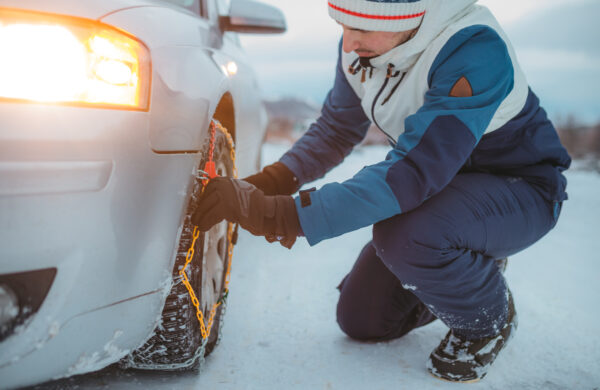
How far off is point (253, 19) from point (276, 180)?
31.6 inches

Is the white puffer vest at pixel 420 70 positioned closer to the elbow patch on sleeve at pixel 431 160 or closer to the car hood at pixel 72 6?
the elbow patch on sleeve at pixel 431 160

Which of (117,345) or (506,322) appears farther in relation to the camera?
(506,322)

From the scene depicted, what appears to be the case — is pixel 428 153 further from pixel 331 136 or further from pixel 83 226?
pixel 83 226

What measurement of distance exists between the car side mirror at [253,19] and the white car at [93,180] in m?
0.78

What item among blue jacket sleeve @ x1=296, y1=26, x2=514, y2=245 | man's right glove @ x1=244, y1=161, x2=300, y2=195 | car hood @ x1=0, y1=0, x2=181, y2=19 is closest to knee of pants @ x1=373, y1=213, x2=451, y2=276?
blue jacket sleeve @ x1=296, y1=26, x2=514, y2=245

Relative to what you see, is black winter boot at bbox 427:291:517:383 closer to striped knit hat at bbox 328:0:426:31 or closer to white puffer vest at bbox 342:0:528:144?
white puffer vest at bbox 342:0:528:144

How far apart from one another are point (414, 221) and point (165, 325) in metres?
0.75

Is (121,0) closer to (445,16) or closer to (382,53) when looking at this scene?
(382,53)

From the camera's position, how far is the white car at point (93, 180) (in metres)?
0.82

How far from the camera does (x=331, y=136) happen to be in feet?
5.97

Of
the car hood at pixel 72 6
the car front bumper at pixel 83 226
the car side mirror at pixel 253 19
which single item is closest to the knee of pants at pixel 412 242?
the car front bumper at pixel 83 226

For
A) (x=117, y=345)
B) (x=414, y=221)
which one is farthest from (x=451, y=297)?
(x=117, y=345)

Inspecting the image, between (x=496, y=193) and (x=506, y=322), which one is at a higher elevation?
(x=496, y=193)

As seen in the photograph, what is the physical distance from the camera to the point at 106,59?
93cm
